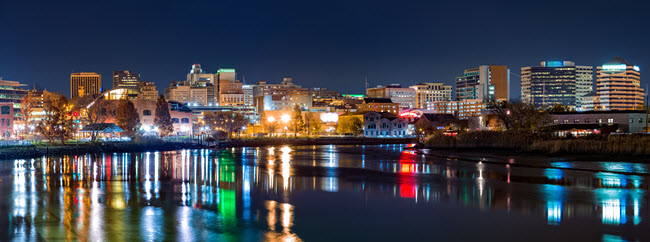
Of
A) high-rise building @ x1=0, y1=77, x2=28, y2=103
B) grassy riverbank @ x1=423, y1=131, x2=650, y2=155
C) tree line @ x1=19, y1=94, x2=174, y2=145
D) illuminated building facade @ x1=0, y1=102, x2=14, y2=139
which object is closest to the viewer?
grassy riverbank @ x1=423, y1=131, x2=650, y2=155

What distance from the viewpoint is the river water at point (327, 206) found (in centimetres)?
1468

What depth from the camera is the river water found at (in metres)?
14.7

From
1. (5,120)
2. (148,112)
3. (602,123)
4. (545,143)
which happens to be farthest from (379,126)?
(545,143)

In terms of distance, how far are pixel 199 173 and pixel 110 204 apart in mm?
12706

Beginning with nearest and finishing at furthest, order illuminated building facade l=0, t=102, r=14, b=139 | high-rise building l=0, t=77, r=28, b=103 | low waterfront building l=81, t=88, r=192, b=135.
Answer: illuminated building facade l=0, t=102, r=14, b=139
low waterfront building l=81, t=88, r=192, b=135
high-rise building l=0, t=77, r=28, b=103

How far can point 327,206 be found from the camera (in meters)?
19.5

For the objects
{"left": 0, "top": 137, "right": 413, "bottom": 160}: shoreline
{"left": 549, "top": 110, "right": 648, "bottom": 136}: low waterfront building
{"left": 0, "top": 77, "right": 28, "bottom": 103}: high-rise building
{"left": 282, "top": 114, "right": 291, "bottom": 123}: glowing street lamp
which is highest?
{"left": 0, "top": 77, "right": 28, "bottom": 103}: high-rise building

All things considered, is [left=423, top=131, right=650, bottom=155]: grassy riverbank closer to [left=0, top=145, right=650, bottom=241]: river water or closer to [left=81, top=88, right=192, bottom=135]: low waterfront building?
[left=0, top=145, right=650, bottom=241]: river water

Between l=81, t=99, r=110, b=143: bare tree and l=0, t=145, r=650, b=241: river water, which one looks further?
l=81, t=99, r=110, b=143: bare tree

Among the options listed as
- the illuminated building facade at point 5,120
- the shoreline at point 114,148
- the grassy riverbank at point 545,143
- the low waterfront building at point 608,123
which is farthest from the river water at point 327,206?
the illuminated building facade at point 5,120

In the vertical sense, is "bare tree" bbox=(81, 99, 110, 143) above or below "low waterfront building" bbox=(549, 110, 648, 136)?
above

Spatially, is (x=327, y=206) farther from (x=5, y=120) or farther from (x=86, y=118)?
(x=5, y=120)

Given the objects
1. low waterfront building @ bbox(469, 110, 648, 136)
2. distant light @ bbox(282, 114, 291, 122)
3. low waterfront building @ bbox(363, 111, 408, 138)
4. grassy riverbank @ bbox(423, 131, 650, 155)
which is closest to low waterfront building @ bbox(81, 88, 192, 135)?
distant light @ bbox(282, 114, 291, 122)

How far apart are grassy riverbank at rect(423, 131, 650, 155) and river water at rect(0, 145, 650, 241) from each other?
10968 millimetres
